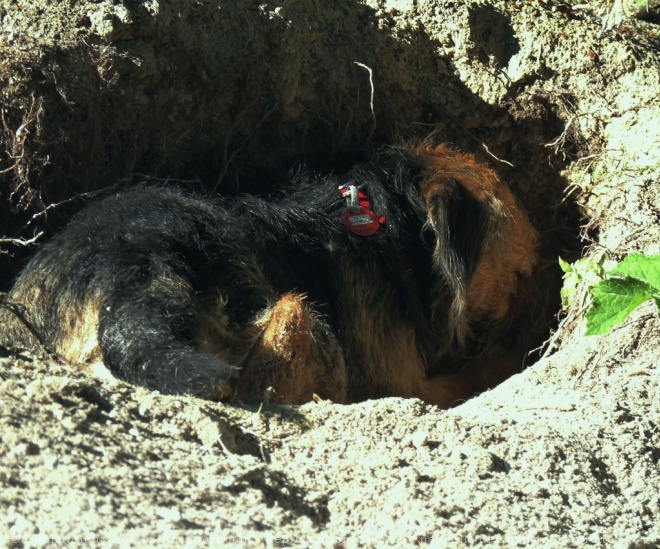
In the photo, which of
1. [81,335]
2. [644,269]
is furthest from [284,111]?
[644,269]

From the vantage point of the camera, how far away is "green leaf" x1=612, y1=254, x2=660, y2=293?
3485 mm

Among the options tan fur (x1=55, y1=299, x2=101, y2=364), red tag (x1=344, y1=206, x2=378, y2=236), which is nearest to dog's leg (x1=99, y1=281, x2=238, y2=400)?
tan fur (x1=55, y1=299, x2=101, y2=364)

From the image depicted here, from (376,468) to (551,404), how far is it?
1.18 m

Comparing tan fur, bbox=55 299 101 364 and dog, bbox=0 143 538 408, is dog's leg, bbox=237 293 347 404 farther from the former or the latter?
tan fur, bbox=55 299 101 364

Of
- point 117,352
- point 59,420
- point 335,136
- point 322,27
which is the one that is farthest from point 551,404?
point 322,27

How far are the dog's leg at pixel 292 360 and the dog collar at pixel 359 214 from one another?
25.2 inches

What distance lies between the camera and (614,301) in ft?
11.4

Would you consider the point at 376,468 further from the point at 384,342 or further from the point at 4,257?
the point at 4,257

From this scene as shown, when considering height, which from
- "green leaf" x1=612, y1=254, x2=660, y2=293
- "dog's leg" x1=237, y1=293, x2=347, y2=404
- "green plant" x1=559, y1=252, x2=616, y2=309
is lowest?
"dog's leg" x1=237, y1=293, x2=347, y2=404

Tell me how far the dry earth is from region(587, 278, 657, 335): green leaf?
34 centimetres

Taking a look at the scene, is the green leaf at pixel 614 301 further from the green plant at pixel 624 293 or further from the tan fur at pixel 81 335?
the tan fur at pixel 81 335

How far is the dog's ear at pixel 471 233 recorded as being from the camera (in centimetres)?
482

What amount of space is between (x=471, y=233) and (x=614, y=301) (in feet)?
5.01

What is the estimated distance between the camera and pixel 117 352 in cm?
341
